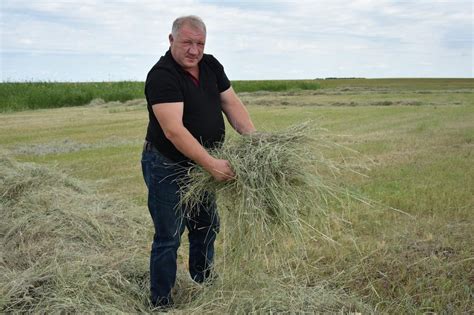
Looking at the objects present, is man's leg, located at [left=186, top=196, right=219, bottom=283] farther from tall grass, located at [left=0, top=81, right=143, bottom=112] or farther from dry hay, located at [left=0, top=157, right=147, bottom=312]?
tall grass, located at [left=0, top=81, right=143, bottom=112]

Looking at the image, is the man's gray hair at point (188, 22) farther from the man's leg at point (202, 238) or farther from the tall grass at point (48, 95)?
the tall grass at point (48, 95)

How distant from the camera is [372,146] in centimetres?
980

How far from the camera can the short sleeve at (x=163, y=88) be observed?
120 inches

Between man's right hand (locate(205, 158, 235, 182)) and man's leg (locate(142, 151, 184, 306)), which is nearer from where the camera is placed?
man's right hand (locate(205, 158, 235, 182))

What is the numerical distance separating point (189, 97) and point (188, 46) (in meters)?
0.29

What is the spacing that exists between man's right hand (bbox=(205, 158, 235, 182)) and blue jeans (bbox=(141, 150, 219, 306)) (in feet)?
0.90

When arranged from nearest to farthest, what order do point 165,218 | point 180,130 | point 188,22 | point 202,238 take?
point 180,130 → point 188,22 → point 165,218 → point 202,238

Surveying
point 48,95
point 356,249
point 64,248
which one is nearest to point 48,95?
point 48,95

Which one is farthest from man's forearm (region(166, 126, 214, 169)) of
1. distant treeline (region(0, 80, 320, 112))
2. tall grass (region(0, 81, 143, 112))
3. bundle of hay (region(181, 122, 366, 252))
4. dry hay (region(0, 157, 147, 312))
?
tall grass (region(0, 81, 143, 112))

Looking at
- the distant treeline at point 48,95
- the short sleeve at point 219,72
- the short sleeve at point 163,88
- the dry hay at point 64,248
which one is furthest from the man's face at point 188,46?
the distant treeline at point 48,95

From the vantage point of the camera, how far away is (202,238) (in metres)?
3.75

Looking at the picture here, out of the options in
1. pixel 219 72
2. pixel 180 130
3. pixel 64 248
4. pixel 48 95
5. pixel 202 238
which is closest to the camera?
pixel 180 130

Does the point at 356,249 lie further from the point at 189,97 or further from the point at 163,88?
the point at 163,88

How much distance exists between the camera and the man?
307cm
